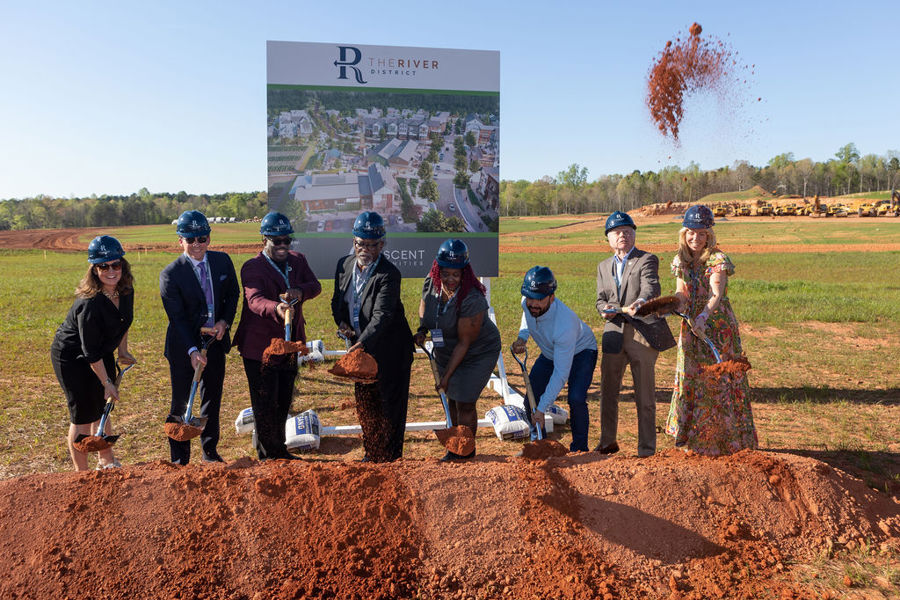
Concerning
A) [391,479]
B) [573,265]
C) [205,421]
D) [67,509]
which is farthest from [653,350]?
[573,265]

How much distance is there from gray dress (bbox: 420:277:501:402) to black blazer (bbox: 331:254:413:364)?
7.8 inches

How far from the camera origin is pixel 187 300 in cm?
421

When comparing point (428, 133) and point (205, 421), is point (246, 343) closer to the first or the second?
point (205, 421)

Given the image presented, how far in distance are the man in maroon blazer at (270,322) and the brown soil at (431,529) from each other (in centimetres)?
86

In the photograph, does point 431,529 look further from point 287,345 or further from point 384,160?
point 384,160

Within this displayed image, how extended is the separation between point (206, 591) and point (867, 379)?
26.6 feet

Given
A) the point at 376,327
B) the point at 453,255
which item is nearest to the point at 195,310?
the point at 376,327

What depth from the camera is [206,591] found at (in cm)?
285

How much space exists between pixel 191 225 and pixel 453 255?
1.75 m

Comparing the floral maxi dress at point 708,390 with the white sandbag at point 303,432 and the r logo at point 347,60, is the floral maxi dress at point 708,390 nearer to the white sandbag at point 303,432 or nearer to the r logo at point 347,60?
the white sandbag at point 303,432

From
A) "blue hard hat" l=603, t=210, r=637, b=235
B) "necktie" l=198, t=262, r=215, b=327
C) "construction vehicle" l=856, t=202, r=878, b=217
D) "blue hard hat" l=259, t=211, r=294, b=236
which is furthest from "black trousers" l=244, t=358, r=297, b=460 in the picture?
"construction vehicle" l=856, t=202, r=878, b=217

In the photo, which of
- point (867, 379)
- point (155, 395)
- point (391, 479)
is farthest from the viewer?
point (867, 379)

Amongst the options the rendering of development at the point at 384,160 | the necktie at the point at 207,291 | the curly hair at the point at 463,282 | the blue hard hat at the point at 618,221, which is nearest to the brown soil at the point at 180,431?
the necktie at the point at 207,291

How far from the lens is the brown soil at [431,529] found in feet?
9.52
